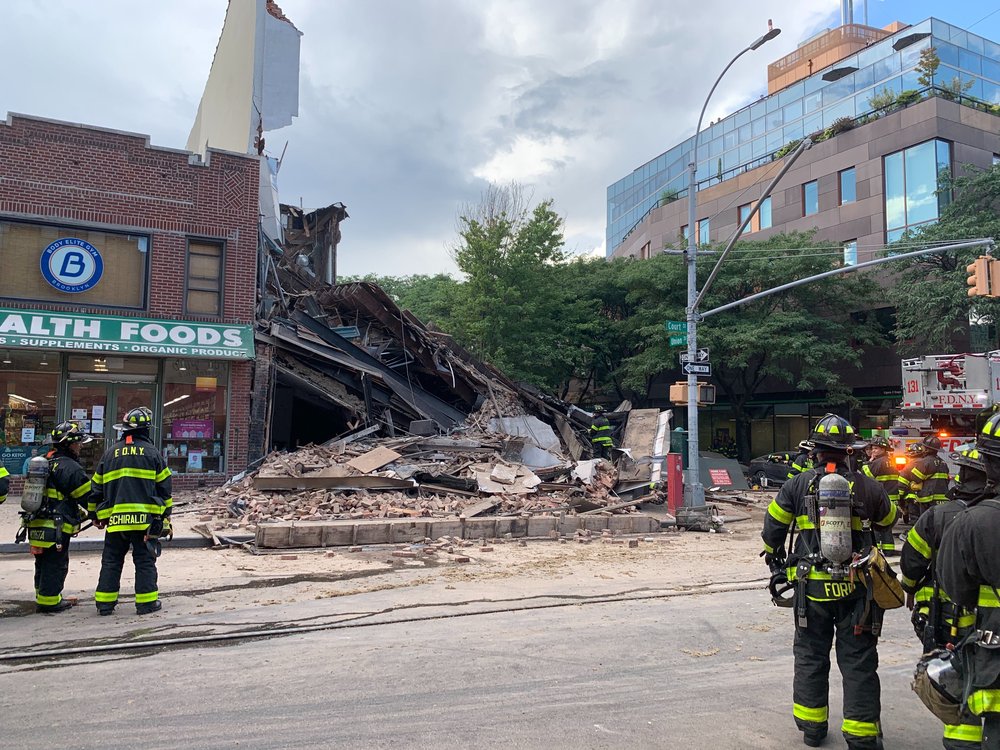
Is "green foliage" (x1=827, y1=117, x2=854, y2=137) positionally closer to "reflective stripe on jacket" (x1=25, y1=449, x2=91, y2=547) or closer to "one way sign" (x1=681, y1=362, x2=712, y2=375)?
"one way sign" (x1=681, y1=362, x2=712, y2=375)

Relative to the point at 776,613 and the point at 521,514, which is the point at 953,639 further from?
the point at 521,514

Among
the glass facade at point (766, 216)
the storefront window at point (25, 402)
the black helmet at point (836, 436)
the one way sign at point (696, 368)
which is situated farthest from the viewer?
the glass facade at point (766, 216)

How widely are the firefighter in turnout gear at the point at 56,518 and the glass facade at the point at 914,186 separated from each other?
1218 inches

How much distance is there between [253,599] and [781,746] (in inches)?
223

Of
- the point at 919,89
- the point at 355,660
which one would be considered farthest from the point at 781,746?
the point at 919,89

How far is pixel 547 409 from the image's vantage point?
21359mm

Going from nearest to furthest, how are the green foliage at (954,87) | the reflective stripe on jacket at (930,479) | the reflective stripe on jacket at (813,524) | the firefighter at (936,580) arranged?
the firefighter at (936,580), the reflective stripe on jacket at (813,524), the reflective stripe on jacket at (930,479), the green foliage at (954,87)

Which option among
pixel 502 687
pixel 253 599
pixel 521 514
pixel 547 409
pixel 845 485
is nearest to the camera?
pixel 845 485

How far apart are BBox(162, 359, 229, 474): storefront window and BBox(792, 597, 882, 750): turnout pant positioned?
15.3m

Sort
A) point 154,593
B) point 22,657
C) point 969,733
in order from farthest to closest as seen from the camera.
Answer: point 154,593, point 22,657, point 969,733

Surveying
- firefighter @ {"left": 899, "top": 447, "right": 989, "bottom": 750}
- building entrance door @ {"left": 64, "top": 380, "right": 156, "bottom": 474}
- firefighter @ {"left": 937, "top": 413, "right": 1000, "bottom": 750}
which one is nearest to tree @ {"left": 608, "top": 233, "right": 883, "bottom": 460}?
building entrance door @ {"left": 64, "top": 380, "right": 156, "bottom": 474}

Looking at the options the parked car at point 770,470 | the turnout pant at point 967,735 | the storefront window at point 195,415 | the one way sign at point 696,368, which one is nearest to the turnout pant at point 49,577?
the turnout pant at point 967,735

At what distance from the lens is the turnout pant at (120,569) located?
6.84 m

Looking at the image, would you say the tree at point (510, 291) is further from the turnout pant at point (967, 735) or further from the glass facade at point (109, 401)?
the turnout pant at point (967, 735)
